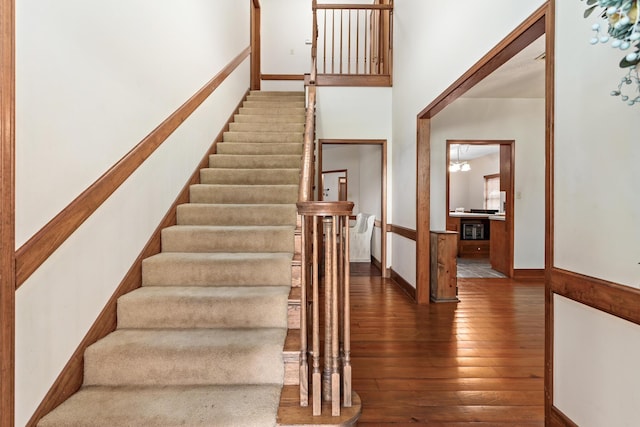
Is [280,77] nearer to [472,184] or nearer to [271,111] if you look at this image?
[271,111]

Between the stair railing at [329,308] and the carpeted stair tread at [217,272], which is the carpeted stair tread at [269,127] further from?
the stair railing at [329,308]

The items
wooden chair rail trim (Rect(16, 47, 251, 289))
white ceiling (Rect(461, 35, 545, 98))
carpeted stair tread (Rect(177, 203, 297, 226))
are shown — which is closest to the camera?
wooden chair rail trim (Rect(16, 47, 251, 289))

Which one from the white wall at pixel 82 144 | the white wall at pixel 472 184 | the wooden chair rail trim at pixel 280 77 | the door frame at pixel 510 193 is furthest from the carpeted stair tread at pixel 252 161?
the white wall at pixel 472 184

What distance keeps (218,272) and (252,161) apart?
5.43 ft

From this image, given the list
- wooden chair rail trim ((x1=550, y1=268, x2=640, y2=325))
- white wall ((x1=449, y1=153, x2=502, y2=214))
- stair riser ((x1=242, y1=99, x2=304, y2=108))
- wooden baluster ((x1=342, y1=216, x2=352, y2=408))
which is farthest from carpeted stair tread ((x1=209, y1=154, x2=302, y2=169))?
white wall ((x1=449, y1=153, x2=502, y2=214))

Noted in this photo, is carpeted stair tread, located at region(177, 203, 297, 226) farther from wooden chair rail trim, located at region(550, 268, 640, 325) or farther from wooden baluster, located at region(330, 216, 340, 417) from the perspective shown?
wooden chair rail trim, located at region(550, 268, 640, 325)

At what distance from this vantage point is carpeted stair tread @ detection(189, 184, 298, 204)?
2971 mm

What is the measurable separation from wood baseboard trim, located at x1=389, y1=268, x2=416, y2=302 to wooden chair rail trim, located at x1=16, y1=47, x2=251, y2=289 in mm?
2966

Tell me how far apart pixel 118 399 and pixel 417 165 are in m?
3.26

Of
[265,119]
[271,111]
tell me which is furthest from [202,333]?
[271,111]

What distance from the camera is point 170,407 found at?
1.48 metres

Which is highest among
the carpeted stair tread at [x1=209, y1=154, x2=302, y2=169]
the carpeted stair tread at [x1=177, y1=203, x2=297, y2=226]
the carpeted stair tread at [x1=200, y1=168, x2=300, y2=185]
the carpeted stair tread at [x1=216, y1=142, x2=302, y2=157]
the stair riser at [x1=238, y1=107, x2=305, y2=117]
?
the stair riser at [x1=238, y1=107, x2=305, y2=117]

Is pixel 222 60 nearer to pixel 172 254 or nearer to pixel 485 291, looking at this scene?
pixel 172 254

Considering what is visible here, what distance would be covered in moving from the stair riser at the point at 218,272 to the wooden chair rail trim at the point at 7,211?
926 millimetres
